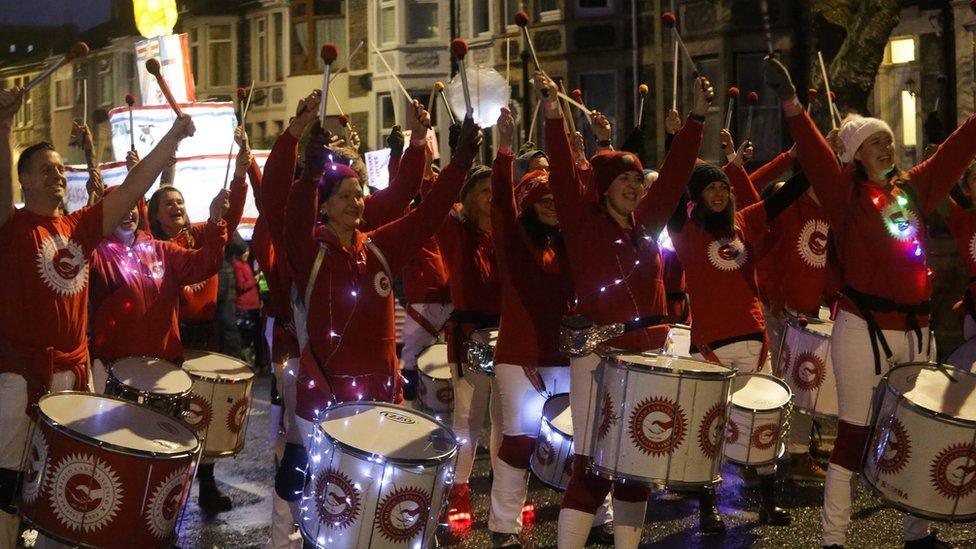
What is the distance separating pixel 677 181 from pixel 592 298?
688mm

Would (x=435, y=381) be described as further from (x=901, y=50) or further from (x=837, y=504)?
(x=901, y=50)

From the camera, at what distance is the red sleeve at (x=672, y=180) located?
581cm

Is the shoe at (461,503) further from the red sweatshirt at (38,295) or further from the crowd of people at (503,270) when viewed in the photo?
the red sweatshirt at (38,295)

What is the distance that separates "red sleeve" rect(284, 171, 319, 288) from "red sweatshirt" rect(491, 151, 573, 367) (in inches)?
47.9

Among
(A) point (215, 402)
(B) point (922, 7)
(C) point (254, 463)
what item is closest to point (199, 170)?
(C) point (254, 463)

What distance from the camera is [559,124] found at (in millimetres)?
5594

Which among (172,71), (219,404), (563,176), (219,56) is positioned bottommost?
(219,404)

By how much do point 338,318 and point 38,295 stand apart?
1.32m

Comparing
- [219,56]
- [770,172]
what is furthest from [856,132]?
[219,56]

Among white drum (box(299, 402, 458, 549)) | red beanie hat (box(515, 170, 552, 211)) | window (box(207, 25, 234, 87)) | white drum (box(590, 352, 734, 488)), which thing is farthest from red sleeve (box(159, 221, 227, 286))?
window (box(207, 25, 234, 87))

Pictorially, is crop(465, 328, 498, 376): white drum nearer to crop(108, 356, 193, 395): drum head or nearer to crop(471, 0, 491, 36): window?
crop(108, 356, 193, 395): drum head

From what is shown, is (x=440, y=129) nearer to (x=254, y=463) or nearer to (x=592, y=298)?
(x=254, y=463)

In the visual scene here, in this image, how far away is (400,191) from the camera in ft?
21.2

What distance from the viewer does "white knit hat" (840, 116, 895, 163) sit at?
20.3ft
